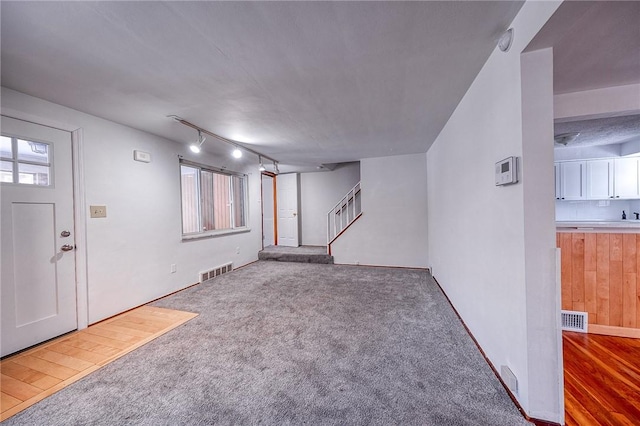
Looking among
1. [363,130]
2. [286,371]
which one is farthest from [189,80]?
[286,371]

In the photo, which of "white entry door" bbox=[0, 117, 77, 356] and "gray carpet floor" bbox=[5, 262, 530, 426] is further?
"white entry door" bbox=[0, 117, 77, 356]

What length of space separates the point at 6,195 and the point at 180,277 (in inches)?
84.0

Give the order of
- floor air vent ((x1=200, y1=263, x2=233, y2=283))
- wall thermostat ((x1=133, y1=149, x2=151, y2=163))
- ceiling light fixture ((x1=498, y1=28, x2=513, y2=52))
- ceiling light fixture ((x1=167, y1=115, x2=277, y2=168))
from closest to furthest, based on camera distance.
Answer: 1. ceiling light fixture ((x1=498, y1=28, x2=513, y2=52))
2. ceiling light fixture ((x1=167, y1=115, x2=277, y2=168))
3. wall thermostat ((x1=133, y1=149, x2=151, y2=163))
4. floor air vent ((x1=200, y1=263, x2=233, y2=283))

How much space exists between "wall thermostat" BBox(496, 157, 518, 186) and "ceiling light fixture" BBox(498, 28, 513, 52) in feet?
2.30

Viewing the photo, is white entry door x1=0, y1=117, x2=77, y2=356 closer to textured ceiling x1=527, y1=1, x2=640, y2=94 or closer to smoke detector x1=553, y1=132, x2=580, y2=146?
textured ceiling x1=527, y1=1, x2=640, y2=94

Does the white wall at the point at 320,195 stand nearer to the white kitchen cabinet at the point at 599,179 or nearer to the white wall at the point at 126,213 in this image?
the white wall at the point at 126,213

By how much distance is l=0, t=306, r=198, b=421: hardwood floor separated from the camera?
1649 mm

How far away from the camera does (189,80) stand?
1.97 metres

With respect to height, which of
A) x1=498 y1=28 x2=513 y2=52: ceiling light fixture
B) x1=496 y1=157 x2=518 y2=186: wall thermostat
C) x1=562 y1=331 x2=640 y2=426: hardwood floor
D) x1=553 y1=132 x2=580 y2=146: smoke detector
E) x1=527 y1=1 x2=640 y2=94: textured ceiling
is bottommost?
x1=562 y1=331 x2=640 y2=426: hardwood floor

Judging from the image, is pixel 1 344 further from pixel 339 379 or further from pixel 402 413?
pixel 402 413

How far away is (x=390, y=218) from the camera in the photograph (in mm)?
4934

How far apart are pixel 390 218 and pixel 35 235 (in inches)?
198

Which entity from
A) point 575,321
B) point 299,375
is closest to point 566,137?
point 575,321

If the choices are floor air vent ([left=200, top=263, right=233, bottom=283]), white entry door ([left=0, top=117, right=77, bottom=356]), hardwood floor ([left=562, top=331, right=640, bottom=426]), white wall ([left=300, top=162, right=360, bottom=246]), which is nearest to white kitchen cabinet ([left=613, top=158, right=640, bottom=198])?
hardwood floor ([left=562, top=331, right=640, bottom=426])
